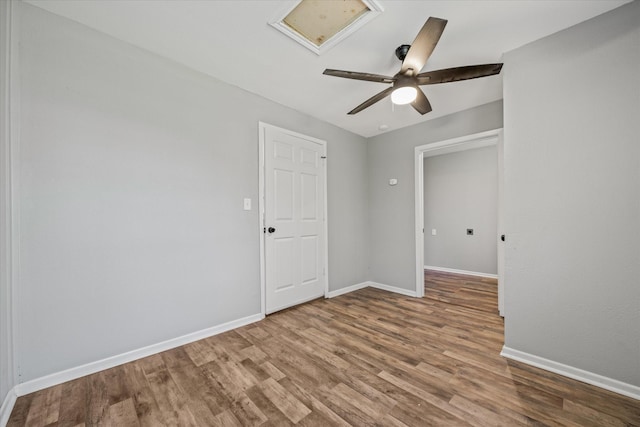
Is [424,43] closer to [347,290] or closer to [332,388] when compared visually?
[332,388]

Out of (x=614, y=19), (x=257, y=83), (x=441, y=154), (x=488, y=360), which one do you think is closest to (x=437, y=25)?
(x=614, y=19)

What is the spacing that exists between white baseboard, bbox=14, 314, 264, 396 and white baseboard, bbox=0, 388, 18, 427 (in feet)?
0.14

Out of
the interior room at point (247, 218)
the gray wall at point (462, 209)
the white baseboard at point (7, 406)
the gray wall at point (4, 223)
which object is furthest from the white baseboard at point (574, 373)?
the gray wall at point (4, 223)

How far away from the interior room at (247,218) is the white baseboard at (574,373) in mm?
13

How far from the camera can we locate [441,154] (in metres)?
5.04

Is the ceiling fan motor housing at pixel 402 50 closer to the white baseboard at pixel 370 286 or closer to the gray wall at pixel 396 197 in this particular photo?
the gray wall at pixel 396 197

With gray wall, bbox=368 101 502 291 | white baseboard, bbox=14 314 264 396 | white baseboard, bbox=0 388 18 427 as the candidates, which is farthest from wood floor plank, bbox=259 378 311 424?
gray wall, bbox=368 101 502 291

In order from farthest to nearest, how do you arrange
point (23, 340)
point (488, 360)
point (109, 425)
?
point (488, 360), point (23, 340), point (109, 425)

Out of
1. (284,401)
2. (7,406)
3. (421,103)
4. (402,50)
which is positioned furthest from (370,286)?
(7,406)

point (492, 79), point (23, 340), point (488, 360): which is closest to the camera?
point (23, 340)

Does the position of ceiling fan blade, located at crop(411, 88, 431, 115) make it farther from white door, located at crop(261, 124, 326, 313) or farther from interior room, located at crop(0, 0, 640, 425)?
white door, located at crop(261, 124, 326, 313)

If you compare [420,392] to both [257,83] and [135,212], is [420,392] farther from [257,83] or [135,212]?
[257,83]

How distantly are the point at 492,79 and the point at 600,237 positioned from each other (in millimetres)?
1685

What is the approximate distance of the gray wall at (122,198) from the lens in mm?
1573
